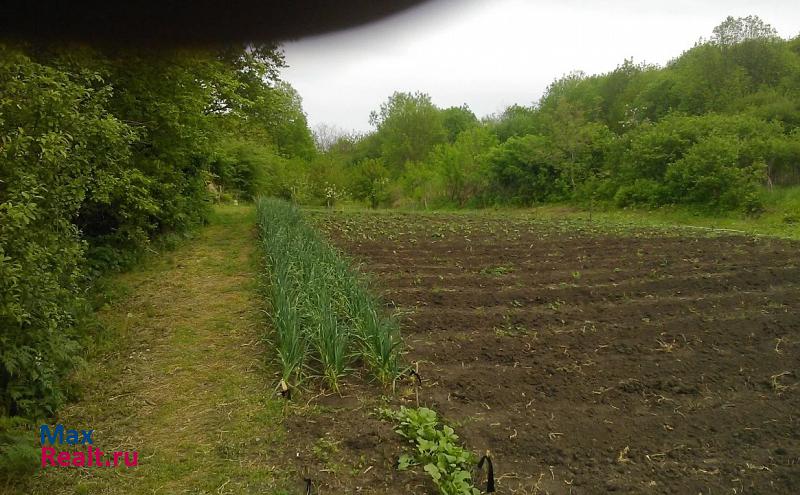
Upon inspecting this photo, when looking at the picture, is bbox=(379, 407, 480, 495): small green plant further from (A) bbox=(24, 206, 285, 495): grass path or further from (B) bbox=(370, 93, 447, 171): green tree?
(B) bbox=(370, 93, 447, 171): green tree

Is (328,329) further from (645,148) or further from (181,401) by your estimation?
(645,148)

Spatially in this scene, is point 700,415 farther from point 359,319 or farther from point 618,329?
point 359,319

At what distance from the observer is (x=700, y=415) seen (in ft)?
10.7

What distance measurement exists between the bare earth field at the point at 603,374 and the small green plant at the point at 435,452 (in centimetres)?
10

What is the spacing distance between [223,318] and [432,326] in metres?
2.37

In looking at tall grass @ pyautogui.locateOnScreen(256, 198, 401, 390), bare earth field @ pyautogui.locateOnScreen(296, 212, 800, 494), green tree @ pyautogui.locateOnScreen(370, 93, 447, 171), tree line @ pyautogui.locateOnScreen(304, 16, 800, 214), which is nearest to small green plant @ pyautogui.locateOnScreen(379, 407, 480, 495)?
bare earth field @ pyautogui.locateOnScreen(296, 212, 800, 494)

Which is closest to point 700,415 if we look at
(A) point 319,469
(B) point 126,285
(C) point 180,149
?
(A) point 319,469

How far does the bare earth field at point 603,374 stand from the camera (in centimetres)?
273

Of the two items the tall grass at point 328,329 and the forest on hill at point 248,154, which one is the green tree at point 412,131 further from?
the tall grass at point 328,329

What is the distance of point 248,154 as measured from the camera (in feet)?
73.9

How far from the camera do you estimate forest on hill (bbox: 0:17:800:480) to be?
313cm

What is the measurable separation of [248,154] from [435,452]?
21.5 metres

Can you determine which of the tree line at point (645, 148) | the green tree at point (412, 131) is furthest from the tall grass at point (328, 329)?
the green tree at point (412, 131)

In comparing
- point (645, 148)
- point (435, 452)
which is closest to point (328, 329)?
point (435, 452)
